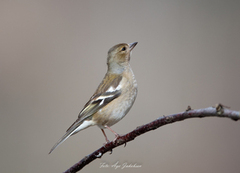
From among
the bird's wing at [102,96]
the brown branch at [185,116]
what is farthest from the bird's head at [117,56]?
the brown branch at [185,116]

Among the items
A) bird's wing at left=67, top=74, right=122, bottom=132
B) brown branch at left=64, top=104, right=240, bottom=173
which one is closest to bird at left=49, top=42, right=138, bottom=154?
bird's wing at left=67, top=74, right=122, bottom=132

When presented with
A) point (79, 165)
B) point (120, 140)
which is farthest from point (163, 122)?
point (79, 165)

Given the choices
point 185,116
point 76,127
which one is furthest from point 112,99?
point 185,116

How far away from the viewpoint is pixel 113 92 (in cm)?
202

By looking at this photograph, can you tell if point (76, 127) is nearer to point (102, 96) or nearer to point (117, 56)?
point (102, 96)

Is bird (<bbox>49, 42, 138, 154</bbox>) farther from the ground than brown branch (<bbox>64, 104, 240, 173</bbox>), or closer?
farther from the ground

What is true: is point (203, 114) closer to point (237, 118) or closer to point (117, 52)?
point (237, 118)

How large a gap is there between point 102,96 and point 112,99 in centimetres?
Answer: 8

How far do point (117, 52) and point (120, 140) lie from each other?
1139 millimetres

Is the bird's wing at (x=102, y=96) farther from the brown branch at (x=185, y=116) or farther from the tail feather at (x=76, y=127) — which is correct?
the brown branch at (x=185, y=116)

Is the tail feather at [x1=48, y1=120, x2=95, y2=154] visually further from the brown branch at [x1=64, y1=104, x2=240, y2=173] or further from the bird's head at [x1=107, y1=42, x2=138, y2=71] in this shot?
the bird's head at [x1=107, y1=42, x2=138, y2=71]

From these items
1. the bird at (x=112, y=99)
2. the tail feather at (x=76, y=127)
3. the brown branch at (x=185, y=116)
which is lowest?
the brown branch at (x=185, y=116)

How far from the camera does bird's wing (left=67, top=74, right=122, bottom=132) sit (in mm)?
1908

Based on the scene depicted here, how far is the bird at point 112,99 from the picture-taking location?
1.87m
